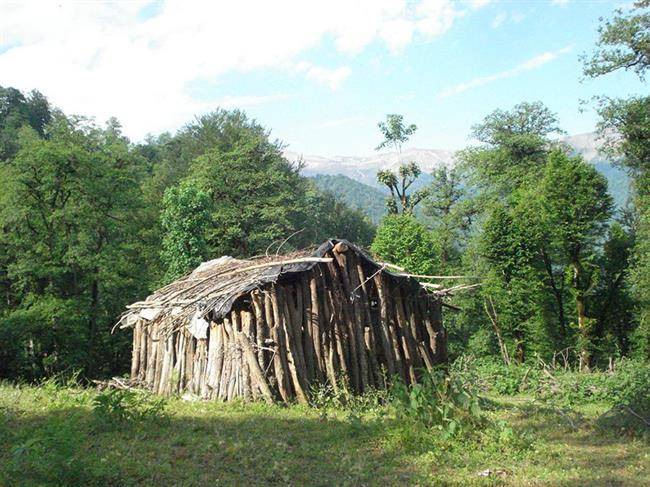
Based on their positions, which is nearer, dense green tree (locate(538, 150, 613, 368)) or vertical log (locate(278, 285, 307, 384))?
vertical log (locate(278, 285, 307, 384))

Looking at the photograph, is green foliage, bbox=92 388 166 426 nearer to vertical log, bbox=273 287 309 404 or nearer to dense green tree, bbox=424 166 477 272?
vertical log, bbox=273 287 309 404

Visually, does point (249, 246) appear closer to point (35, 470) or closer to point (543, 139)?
point (543, 139)

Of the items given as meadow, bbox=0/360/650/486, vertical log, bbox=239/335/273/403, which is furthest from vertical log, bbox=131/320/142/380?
vertical log, bbox=239/335/273/403

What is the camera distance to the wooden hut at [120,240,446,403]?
11.3 metres

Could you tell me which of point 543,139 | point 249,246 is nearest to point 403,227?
point 249,246

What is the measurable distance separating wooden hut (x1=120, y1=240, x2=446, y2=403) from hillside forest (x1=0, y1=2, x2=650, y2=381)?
8.45 m

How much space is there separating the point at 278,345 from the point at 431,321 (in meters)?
4.24

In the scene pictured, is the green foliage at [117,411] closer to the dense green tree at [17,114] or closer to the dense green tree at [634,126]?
the dense green tree at [634,126]

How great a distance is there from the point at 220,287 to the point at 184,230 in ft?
57.1

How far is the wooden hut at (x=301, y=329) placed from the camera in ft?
37.2

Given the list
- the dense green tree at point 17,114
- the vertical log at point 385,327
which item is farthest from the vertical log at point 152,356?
the dense green tree at point 17,114

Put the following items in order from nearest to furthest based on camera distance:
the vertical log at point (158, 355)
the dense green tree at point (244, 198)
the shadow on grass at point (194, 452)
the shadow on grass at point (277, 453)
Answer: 1. the shadow on grass at point (194, 452)
2. the shadow on grass at point (277, 453)
3. the vertical log at point (158, 355)
4. the dense green tree at point (244, 198)

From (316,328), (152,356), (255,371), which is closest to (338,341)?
(316,328)

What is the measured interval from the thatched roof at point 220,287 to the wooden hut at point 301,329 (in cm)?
3
